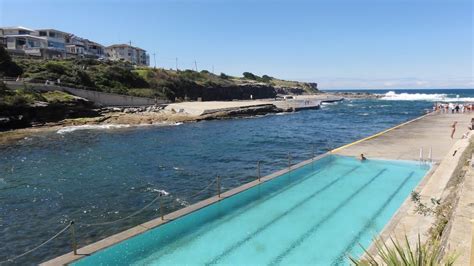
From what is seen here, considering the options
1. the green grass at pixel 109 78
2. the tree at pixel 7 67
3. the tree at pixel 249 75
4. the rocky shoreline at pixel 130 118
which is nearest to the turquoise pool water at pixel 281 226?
the rocky shoreline at pixel 130 118

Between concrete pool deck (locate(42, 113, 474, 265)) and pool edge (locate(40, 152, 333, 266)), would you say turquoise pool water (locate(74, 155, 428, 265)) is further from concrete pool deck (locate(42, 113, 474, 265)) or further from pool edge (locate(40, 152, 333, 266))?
concrete pool deck (locate(42, 113, 474, 265))

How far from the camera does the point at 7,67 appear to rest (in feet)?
169

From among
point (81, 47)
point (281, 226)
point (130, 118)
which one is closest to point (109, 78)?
point (130, 118)

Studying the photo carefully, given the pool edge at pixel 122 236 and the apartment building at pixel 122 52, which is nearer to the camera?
the pool edge at pixel 122 236

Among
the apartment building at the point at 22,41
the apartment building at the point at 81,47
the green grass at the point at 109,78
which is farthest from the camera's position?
the apartment building at the point at 81,47

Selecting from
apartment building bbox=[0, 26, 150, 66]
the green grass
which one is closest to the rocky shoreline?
the green grass

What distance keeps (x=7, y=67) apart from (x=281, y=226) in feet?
179

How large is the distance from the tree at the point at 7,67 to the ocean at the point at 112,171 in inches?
883

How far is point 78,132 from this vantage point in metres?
36.0

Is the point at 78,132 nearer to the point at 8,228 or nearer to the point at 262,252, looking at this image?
the point at 8,228

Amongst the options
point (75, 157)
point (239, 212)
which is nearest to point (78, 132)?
point (75, 157)

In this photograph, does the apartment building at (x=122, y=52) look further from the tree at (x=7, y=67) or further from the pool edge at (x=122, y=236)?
the pool edge at (x=122, y=236)

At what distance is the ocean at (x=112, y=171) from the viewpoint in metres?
12.2

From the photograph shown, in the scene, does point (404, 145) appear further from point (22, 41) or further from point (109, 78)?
point (22, 41)
